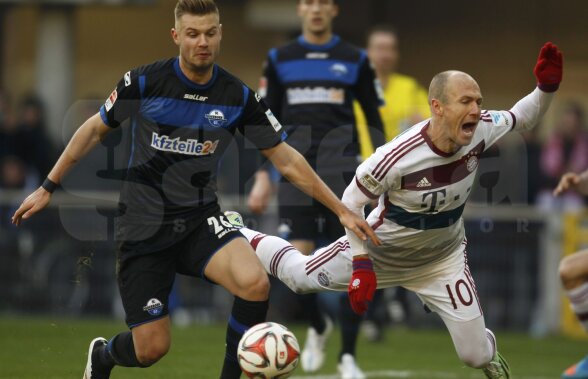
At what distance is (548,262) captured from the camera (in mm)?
13961

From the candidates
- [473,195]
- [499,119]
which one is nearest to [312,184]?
[499,119]

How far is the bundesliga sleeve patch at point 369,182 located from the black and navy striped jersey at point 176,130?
600mm

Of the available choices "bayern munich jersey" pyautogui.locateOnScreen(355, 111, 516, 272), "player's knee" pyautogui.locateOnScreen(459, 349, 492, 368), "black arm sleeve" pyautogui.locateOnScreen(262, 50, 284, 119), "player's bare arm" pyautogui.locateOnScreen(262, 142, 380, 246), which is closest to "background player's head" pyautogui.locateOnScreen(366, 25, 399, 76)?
"black arm sleeve" pyautogui.locateOnScreen(262, 50, 284, 119)

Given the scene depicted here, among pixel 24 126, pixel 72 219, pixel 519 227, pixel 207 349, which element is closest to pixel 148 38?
pixel 24 126

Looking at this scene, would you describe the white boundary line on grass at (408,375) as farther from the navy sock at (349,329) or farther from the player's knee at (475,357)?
the player's knee at (475,357)

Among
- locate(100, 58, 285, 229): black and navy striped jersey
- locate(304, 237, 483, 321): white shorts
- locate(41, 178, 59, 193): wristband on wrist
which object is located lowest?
locate(304, 237, 483, 321): white shorts

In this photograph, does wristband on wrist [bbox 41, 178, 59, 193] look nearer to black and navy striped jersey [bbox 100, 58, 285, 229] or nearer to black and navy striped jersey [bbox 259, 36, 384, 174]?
black and navy striped jersey [bbox 100, 58, 285, 229]

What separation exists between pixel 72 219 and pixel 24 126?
1810 millimetres

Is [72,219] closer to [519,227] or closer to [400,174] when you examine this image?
[519,227]

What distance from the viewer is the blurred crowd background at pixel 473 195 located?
45.8 ft

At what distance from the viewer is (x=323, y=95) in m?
9.68

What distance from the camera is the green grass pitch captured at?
31.0 ft

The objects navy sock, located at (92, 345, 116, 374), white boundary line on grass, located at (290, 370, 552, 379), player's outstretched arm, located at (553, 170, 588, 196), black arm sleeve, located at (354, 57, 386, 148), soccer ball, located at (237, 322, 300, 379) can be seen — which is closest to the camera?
soccer ball, located at (237, 322, 300, 379)

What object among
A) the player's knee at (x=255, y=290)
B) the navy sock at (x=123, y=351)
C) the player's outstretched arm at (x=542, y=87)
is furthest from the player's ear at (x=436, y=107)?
the navy sock at (x=123, y=351)
